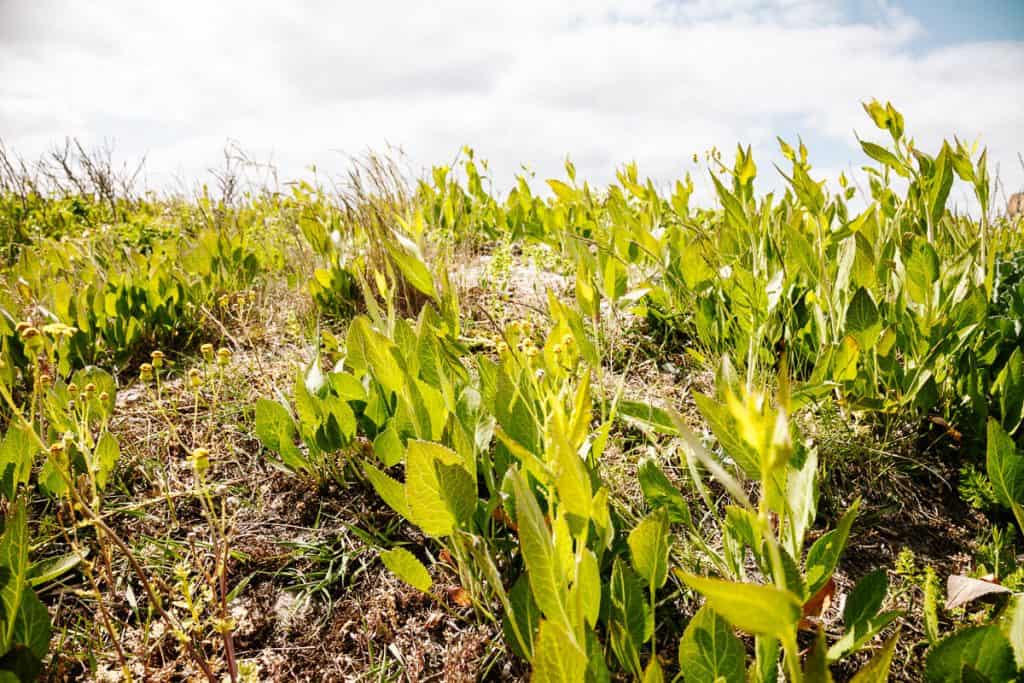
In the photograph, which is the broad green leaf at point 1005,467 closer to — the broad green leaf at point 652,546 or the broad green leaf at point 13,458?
the broad green leaf at point 652,546

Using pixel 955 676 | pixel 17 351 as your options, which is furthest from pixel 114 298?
pixel 955 676

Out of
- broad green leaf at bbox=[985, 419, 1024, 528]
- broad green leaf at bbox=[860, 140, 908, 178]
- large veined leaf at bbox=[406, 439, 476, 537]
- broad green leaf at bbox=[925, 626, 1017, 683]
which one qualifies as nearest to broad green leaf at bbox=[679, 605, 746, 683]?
broad green leaf at bbox=[925, 626, 1017, 683]

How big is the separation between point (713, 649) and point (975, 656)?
310 mm

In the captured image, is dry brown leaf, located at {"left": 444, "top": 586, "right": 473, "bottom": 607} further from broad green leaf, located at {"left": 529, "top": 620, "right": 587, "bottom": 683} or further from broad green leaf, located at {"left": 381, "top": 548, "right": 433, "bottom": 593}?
broad green leaf, located at {"left": 529, "top": 620, "right": 587, "bottom": 683}

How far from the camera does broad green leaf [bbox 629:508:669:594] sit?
92 cm

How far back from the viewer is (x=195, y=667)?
1.06 meters

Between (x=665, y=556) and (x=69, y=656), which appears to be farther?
(x=69, y=656)

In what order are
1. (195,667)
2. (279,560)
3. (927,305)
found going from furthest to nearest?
(927,305), (279,560), (195,667)

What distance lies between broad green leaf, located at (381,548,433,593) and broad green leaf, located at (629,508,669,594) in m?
0.37

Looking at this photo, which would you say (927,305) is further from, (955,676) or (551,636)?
(551,636)

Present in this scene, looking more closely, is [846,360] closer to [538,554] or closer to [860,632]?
[860,632]

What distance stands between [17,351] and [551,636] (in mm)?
1948

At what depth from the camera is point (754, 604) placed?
20.0 inches

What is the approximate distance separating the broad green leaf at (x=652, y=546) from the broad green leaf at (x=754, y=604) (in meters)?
0.39
